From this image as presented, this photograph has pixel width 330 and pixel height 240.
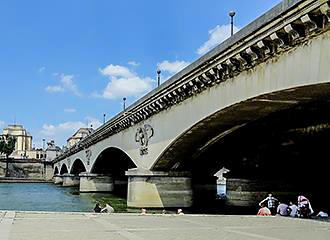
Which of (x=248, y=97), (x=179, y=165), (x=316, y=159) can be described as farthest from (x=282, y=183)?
(x=248, y=97)

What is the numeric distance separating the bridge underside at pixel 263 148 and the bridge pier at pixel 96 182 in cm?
2154

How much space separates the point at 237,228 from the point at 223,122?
37.3ft

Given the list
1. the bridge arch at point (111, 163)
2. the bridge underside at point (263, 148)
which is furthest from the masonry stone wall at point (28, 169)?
the bridge underside at point (263, 148)

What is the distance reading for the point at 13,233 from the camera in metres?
12.5

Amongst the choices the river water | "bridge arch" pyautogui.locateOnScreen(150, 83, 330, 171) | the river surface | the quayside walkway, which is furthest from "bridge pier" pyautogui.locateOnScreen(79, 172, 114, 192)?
the quayside walkway

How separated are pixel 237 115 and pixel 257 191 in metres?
17.2

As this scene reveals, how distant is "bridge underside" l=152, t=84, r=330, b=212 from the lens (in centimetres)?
2397

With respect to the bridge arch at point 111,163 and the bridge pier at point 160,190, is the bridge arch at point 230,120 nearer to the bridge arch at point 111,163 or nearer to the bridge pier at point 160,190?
the bridge pier at point 160,190

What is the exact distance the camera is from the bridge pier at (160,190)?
33938 millimetres

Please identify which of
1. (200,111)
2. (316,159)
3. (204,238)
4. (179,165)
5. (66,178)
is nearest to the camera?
(204,238)

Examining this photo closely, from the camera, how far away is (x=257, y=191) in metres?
40.0

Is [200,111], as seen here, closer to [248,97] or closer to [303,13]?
[248,97]

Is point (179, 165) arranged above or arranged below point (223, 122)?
below

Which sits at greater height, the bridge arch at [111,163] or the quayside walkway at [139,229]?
the bridge arch at [111,163]
